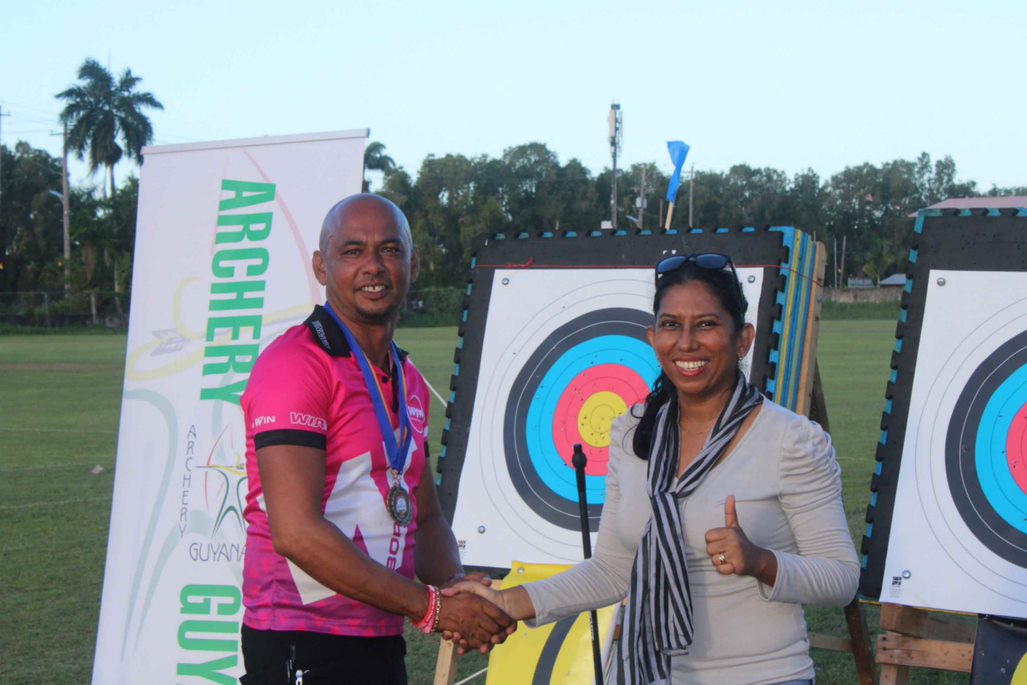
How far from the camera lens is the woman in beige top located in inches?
87.9

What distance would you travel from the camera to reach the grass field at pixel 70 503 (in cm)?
525

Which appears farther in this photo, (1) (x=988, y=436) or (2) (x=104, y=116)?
(2) (x=104, y=116)

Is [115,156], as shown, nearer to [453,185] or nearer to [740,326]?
[453,185]

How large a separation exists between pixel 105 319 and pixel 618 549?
5050 cm

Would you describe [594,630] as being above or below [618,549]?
below

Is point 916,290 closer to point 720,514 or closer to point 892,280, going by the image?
point 720,514

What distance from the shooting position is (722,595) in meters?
2.27

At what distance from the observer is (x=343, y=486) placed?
2398mm

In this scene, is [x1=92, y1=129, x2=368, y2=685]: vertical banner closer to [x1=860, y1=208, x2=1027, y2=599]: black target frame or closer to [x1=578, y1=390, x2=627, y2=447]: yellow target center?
[x1=578, y1=390, x2=627, y2=447]: yellow target center

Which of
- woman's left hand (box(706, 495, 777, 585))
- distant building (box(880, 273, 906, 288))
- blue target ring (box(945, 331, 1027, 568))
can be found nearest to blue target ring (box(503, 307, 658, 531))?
blue target ring (box(945, 331, 1027, 568))

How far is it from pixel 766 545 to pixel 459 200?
223 feet

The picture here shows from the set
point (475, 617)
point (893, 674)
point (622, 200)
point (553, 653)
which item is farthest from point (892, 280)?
point (475, 617)

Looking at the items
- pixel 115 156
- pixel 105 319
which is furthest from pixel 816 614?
pixel 115 156

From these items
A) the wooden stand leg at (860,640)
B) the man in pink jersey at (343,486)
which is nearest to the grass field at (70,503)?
Answer: the wooden stand leg at (860,640)
